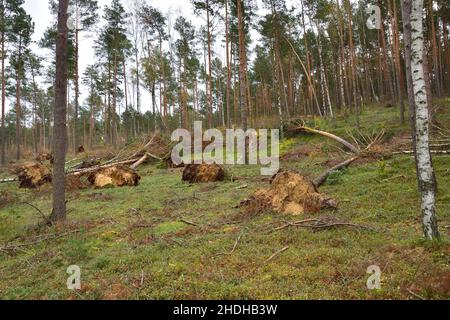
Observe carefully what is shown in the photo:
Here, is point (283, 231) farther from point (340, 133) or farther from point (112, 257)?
point (340, 133)

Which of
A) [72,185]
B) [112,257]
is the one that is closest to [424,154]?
[112,257]

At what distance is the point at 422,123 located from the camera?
19.2 feet

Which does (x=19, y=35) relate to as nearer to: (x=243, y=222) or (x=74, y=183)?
(x=74, y=183)

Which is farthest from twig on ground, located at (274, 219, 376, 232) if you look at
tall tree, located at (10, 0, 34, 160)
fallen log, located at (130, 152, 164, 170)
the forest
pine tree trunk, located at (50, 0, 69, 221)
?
tall tree, located at (10, 0, 34, 160)

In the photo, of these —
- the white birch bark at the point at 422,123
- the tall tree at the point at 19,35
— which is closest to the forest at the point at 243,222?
the white birch bark at the point at 422,123

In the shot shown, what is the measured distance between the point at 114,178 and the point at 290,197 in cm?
1008

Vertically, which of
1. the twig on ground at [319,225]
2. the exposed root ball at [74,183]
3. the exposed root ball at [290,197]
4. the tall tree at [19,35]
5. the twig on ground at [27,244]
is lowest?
the twig on ground at [27,244]

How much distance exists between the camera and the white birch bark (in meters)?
5.81

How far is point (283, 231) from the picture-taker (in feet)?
24.3

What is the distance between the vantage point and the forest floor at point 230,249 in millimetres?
4930

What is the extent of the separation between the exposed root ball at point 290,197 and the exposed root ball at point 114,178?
8.27 meters

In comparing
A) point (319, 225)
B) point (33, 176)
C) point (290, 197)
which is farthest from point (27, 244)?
point (33, 176)

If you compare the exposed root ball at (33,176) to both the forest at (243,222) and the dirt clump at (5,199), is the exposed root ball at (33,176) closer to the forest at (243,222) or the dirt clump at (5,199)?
the forest at (243,222)

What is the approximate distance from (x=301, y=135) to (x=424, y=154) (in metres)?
16.9
